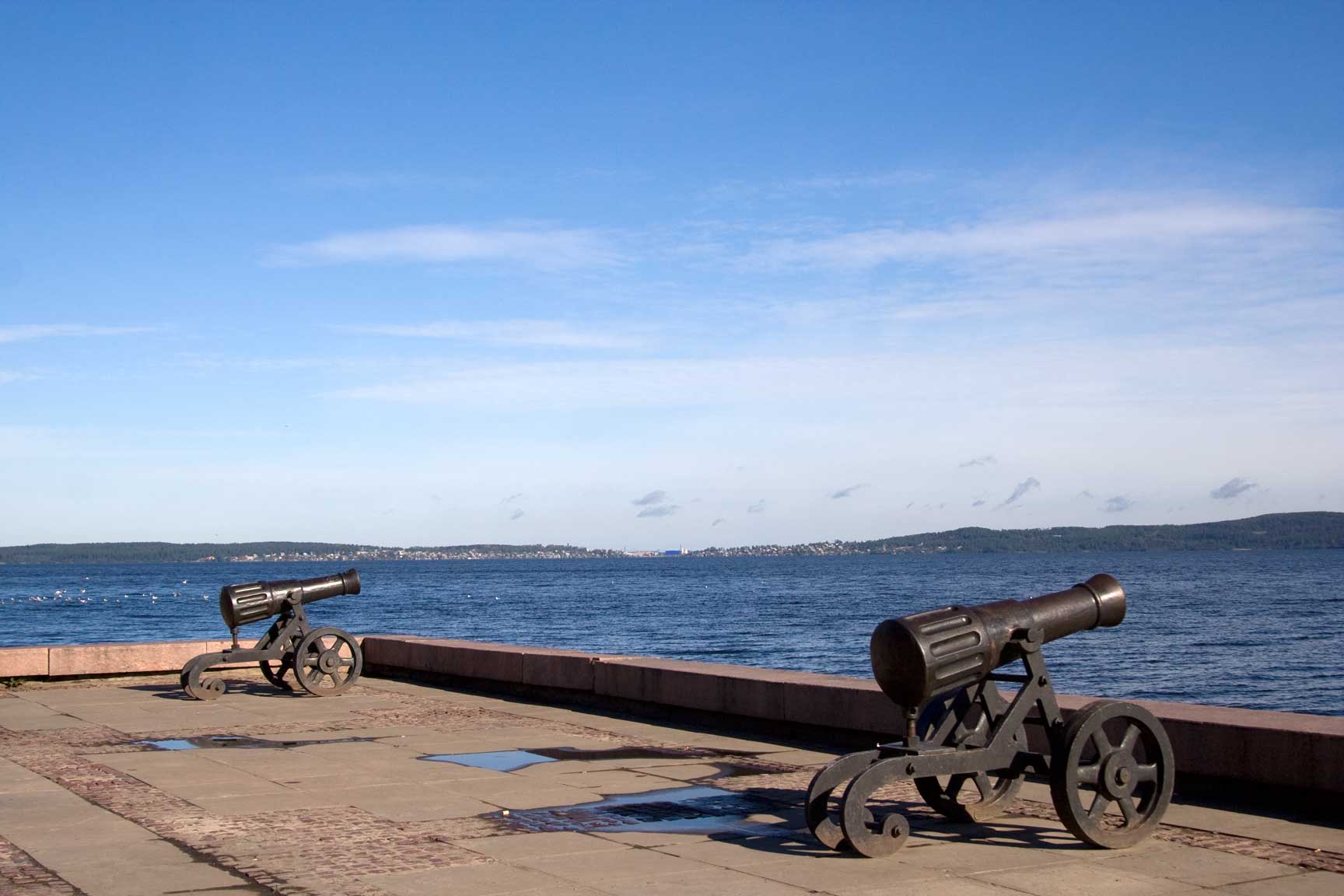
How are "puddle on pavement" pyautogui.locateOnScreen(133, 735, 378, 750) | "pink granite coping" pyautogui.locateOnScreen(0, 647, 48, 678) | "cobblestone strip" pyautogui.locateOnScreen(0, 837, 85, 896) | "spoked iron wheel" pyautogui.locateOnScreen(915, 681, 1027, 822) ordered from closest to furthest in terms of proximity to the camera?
"cobblestone strip" pyautogui.locateOnScreen(0, 837, 85, 896)
"spoked iron wheel" pyautogui.locateOnScreen(915, 681, 1027, 822)
"puddle on pavement" pyautogui.locateOnScreen(133, 735, 378, 750)
"pink granite coping" pyautogui.locateOnScreen(0, 647, 48, 678)

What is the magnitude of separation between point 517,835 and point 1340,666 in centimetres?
3942

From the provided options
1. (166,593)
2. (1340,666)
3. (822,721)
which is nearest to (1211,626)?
(1340,666)

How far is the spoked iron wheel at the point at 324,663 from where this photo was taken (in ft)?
47.9

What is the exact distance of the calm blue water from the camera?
39656 mm

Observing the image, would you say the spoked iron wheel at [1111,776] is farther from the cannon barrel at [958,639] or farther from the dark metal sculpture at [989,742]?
the cannon barrel at [958,639]

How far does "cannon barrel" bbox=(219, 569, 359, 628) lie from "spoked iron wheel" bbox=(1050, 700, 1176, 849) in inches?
353

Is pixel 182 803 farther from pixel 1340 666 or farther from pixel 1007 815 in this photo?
pixel 1340 666

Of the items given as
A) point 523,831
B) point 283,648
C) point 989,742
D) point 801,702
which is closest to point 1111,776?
point 989,742

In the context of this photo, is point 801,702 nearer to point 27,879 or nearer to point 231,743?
point 231,743

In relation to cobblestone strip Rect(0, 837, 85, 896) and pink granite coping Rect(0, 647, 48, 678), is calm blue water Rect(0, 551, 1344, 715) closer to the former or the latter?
pink granite coping Rect(0, 647, 48, 678)

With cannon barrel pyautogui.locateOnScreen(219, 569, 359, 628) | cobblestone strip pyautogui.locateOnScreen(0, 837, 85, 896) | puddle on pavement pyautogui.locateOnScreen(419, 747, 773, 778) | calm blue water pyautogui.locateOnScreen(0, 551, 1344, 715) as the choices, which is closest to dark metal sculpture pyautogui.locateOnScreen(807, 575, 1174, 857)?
puddle on pavement pyautogui.locateOnScreen(419, 747, 773, 778)

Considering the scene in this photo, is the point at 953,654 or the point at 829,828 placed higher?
the point at 953,654

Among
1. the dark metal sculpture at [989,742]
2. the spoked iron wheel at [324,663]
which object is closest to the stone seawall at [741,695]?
the dark metal sculpture at [989,742]

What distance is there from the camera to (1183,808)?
7.95 m
